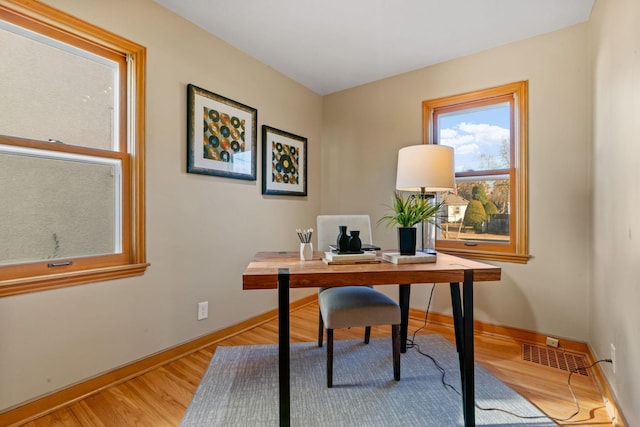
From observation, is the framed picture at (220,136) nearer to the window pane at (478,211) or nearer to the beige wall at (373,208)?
the beige wall at (373,208)

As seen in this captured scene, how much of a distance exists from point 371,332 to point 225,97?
7.69 feet

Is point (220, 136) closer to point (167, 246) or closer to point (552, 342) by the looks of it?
point (167, 246)

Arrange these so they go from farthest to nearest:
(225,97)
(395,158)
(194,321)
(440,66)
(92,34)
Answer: (395,158) < (440,66) < (225,97) < (194,321) < (92,34)

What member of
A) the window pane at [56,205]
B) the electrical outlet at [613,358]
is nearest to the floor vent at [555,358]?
the electrical outlet at [613,358]

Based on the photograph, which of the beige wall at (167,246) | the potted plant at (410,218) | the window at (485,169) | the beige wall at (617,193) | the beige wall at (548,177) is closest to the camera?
the beige wall at (617,193)

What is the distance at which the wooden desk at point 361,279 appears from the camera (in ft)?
4.33

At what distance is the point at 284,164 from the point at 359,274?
6.30 feet

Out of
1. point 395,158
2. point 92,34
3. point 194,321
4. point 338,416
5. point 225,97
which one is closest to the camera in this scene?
point 338,416

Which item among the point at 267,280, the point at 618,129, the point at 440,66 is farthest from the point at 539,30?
the point at 267,280

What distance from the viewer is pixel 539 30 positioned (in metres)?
2.22

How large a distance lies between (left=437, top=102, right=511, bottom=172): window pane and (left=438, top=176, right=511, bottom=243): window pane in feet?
0.53

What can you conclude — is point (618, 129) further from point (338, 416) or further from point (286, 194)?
point (286, 194)

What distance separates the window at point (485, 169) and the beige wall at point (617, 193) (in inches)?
17.9

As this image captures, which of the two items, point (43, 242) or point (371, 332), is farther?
point (371, 332)
